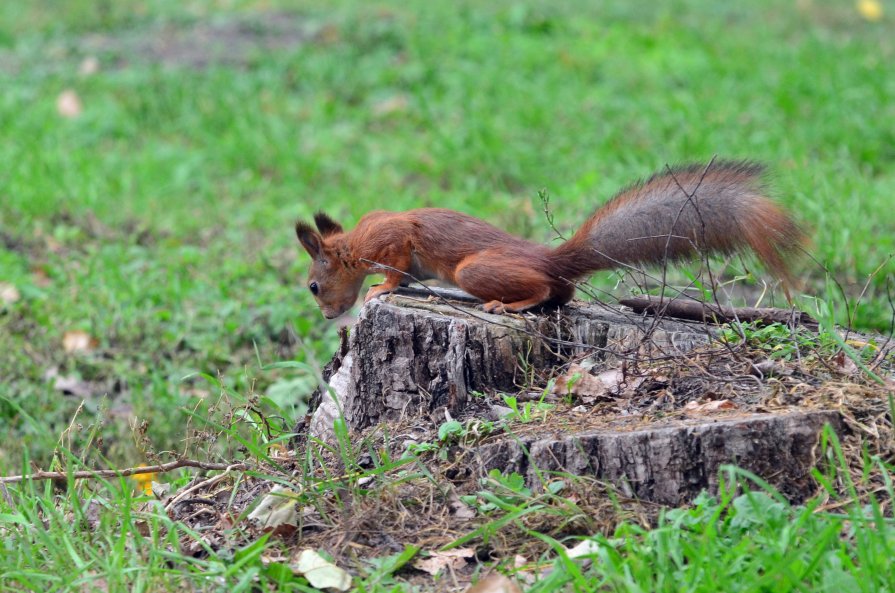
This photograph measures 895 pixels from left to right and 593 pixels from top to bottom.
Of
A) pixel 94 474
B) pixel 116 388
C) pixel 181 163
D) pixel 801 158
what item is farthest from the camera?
pixel 181 163

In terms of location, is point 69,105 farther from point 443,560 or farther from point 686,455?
point 686,455

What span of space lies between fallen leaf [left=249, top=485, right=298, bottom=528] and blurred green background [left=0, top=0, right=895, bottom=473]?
520 millimetres

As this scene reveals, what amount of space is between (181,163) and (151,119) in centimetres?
114

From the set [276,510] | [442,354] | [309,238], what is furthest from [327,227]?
[276,510]

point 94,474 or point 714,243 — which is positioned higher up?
point 714,243

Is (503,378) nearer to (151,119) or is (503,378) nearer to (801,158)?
(801,158)

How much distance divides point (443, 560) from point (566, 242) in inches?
54.5

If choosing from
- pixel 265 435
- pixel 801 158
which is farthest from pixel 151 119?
pixel 265 435

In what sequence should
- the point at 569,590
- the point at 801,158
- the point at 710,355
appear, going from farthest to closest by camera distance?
1. the point at 801,158
2. the point at 710,355
3. the point at 569,590

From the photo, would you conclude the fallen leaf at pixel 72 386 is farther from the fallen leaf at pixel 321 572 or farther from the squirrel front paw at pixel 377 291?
the fallen leaf at pixel 321 572

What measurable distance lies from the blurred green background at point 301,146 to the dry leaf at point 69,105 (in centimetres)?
2

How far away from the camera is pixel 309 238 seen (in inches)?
166

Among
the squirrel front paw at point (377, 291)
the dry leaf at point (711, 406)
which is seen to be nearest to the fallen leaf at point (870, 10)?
the squirrel front paw at point (377, 291)

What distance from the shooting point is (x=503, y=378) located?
325 centimetres
